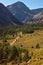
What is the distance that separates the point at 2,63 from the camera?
251 ft

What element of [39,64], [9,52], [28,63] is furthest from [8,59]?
[39,64]

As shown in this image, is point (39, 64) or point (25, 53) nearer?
point (39, 64)

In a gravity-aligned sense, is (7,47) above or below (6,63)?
above

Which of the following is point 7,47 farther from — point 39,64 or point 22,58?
point 39,64

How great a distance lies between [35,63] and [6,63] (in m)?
14.8

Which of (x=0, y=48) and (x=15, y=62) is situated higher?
(x=0, y=48)

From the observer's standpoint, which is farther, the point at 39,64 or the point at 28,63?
the point at 28,63

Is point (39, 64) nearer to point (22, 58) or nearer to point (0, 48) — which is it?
point (22, 58)

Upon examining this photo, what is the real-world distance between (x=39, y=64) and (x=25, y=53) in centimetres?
1238

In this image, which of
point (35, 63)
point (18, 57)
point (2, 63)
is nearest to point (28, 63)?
point (35, 63)

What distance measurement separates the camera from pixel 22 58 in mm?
73562

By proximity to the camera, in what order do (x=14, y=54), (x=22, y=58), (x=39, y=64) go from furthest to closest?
1. (x=14, y=54)
2. (x=22, y=58)
3. (x=39, y=64)

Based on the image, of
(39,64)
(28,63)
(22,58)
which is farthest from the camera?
(22,58)

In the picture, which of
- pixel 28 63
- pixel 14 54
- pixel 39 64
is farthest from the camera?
pixel 14 54
